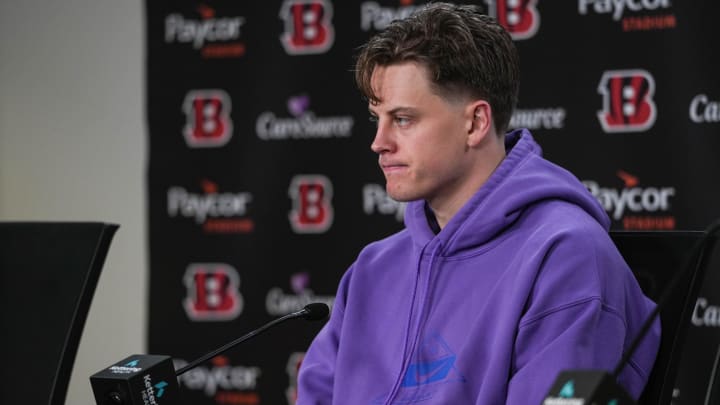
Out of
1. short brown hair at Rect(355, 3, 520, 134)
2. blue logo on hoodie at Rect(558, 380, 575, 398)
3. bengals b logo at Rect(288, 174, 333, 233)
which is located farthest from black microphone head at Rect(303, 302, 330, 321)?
bengals b logo at Rect(288, 174, 333, 233)

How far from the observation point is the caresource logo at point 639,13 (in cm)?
322

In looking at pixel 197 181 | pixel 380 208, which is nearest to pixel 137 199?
pixel 197 181

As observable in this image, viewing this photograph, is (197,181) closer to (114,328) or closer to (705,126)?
(114,328)

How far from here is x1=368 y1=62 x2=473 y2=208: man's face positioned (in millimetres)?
1760

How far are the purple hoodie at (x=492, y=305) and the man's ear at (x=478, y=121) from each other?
66mm

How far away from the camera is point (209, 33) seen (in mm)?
3885

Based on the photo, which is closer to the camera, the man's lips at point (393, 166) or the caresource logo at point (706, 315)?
the man's lips at point (393, 166)

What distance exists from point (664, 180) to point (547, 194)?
1680mm

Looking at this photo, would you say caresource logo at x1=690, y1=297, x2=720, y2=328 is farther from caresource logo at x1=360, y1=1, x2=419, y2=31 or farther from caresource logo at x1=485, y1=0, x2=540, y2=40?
caresource logo at x1=360, y1=1, x2=419, y2=31

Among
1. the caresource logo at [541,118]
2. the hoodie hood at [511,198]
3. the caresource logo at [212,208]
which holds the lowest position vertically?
the caresource logo at [212,208]

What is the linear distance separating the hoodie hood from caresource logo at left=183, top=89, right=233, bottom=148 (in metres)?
2.16

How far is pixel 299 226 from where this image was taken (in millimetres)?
3758

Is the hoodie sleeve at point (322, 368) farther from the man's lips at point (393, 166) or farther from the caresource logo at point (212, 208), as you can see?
the caresource logo at point (212, 208)

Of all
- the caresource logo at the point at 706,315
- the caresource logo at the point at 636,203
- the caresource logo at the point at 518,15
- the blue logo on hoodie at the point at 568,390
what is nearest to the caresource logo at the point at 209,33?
the caresource logo at the point at 518,15
